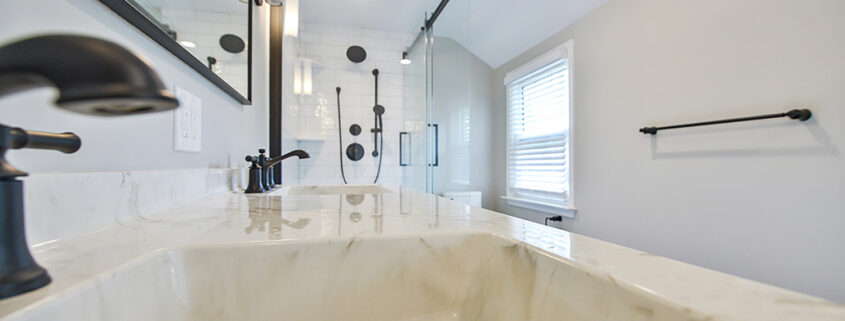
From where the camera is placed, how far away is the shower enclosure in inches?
96.0

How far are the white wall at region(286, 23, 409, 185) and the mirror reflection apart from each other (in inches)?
57.3

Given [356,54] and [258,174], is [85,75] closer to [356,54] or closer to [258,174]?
[258,174]

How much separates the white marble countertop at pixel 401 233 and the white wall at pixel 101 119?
92 mm

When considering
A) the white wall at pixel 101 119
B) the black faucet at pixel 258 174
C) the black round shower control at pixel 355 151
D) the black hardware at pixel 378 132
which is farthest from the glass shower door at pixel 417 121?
the white wall at pixel 101 119

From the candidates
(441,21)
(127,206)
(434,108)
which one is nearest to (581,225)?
(434,108)

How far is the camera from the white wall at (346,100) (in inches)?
102

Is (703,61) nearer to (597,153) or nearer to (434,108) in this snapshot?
(597,153)

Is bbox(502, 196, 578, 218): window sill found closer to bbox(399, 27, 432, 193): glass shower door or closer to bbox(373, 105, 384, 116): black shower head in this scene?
bbox(399, 27, 432, 193): glass shower door

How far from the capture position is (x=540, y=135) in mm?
2531

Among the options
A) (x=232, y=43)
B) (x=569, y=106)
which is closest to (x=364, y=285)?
→ (x=232, y=43)

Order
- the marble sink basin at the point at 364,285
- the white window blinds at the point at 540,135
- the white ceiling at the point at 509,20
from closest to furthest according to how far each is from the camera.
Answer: the marble sink basin at the point at 364,285, the white ceiling at the point at 509,20, the white window blinds at the point at 540,135

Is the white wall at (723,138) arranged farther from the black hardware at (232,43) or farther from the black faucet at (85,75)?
the black hardware at (232,43)

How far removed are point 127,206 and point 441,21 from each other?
2.30 m

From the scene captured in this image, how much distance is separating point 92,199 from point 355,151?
89.2 inches
